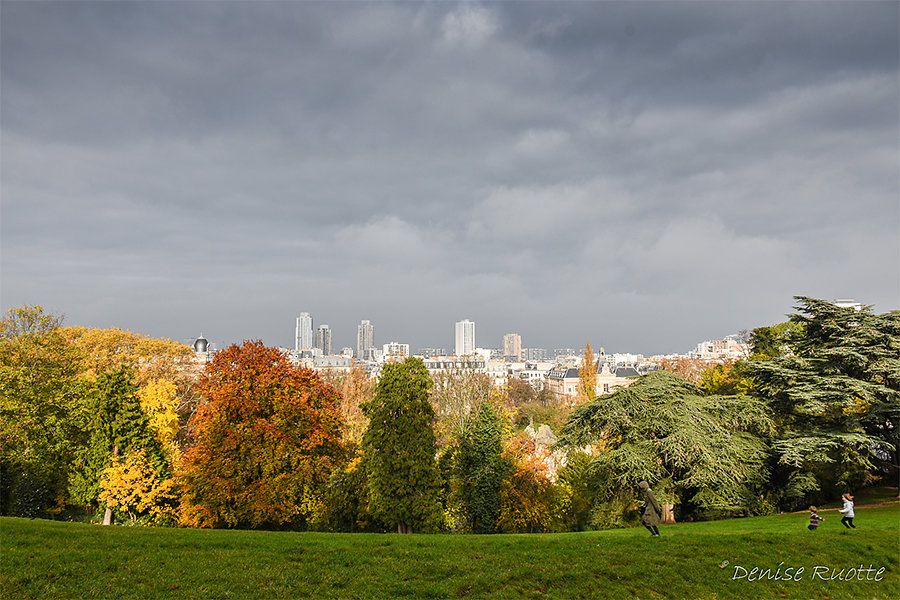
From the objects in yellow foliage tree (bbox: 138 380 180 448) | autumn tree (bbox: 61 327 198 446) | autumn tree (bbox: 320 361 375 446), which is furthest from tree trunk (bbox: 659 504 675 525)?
autumn tree (bbox: 61 327 198 446)

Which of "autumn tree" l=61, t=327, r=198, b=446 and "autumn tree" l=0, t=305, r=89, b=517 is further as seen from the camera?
"autumn tree" l=61, t=327, r=198, b=446

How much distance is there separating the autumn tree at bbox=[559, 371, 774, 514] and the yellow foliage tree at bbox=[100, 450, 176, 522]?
1944 cm

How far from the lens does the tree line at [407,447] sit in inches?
752

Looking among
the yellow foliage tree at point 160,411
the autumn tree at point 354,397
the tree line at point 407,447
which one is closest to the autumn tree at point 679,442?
the tree line at point 407,447

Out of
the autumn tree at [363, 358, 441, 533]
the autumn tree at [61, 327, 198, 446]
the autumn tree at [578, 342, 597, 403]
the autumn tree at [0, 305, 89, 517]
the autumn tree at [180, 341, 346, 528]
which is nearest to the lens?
the autumn tree at [363, 358, 441, 533]

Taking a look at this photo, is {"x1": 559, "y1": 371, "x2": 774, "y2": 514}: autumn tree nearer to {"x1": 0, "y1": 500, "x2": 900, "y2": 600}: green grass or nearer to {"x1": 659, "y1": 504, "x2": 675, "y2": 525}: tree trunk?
{"x1": 659, "y1": 504, "x2": 675, "y2": 525}: tree trunk

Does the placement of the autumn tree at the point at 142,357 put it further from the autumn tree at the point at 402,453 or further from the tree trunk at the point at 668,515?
the tree trunk at the point at 668,515

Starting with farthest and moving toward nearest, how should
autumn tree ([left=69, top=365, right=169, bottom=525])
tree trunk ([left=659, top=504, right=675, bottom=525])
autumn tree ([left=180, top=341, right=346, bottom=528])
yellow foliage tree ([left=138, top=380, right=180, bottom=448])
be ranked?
yellow foliage tree ([left=138, top=380, right=180, bottom=448]), autumn tree ([left=69, top=365, right=169, bottom=525]), tree trunk ([left=659, top=504, right=675, bottom=525]), autumn tree ([left=180, top=341, right=346, bottom=528])

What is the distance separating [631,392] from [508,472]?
7217 mm

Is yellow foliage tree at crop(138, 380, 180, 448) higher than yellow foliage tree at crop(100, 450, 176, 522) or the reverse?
higher

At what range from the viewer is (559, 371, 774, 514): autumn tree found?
19.5m

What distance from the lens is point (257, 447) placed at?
2009cm

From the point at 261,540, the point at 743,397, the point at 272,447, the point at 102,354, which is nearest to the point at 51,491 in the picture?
the point at 272,447

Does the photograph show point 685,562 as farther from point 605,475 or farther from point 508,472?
point 508,472
